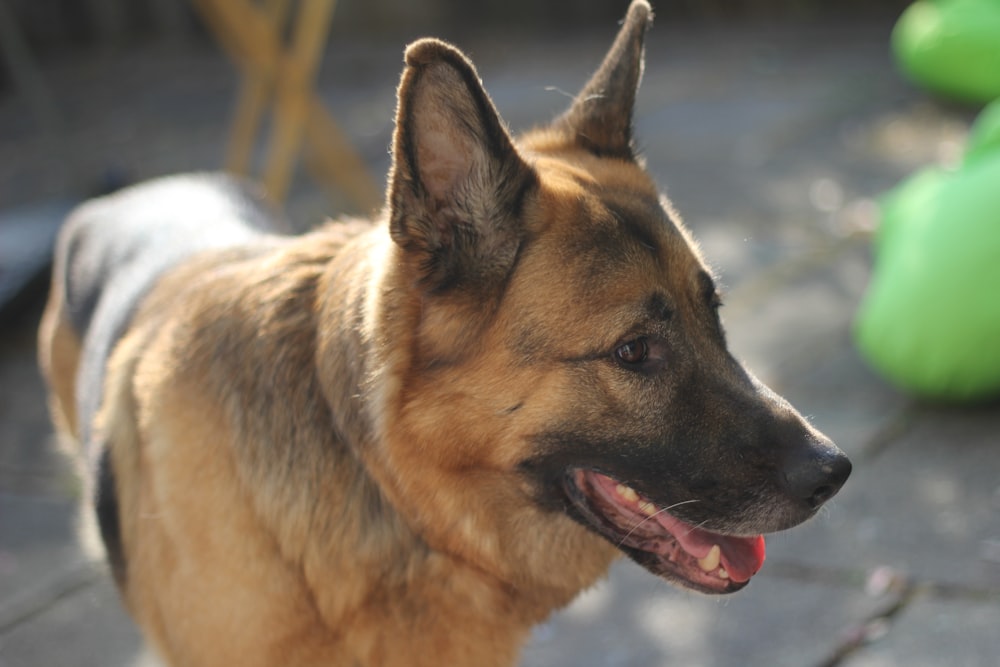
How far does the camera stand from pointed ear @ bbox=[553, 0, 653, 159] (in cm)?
325

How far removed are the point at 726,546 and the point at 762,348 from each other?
2762 millimetres

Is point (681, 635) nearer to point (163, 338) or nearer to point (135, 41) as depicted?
point (163, 338)

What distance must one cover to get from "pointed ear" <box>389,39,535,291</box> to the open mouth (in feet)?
1.95

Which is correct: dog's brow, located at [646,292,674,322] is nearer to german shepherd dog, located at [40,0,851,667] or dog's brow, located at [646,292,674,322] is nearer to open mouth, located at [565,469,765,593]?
german shepherd dog, located at [40,0,851,667]

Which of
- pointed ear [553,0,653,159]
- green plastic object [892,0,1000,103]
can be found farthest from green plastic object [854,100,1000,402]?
green plastic object [892,0,1000,103]

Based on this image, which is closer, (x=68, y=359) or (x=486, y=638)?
(x=486, y=638)

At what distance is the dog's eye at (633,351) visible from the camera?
266 centimetres

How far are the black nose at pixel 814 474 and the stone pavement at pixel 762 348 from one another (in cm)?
97

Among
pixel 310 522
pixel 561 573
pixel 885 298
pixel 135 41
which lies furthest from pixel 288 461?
pixel 135 41

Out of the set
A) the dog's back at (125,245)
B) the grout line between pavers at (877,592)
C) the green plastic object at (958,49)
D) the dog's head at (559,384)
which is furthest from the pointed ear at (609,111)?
the green plastic object at (958,49)

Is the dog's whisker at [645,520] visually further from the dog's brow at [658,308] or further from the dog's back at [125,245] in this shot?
the dog's back at [125,245]

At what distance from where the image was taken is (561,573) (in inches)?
116

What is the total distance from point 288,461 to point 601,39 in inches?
416

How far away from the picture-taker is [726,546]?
9.41 feet
